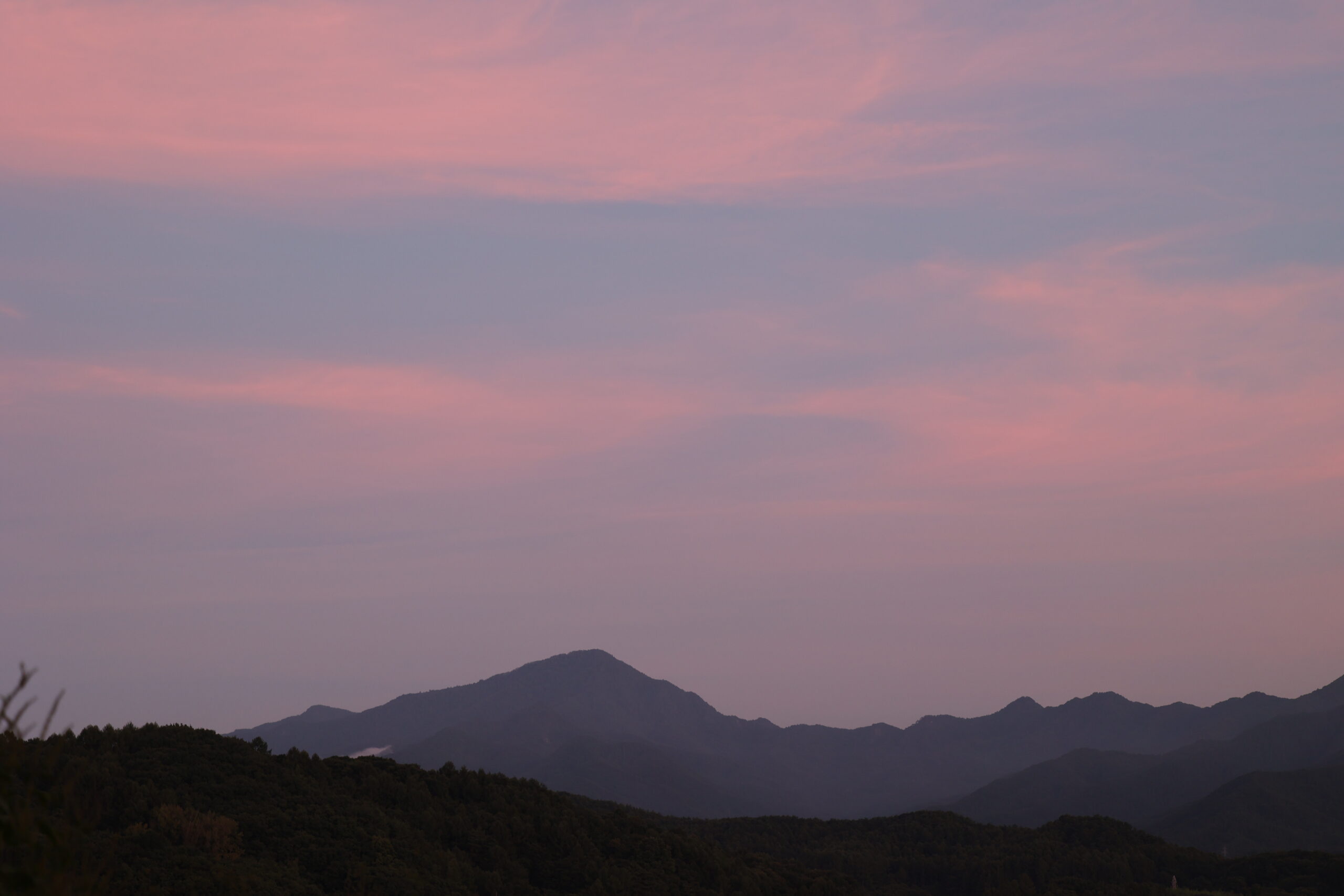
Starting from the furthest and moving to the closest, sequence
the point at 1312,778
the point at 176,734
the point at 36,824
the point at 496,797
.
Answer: the point at 1312,778 < the point at 496,797 < the point at 176,734 < the point at 36,824

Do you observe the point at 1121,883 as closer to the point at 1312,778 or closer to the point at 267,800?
the point at 267,800

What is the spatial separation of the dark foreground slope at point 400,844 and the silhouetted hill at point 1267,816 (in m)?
92.4

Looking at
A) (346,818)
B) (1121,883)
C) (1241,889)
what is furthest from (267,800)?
(1241,889)

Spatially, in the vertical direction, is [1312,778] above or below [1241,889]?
above

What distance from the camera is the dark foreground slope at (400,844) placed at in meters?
30.0

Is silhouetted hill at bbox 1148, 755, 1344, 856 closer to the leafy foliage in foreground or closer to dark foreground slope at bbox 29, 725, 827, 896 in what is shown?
the leafy foliage in foreground

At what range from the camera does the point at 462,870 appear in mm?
35062

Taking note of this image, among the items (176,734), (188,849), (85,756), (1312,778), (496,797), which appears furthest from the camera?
(1312,778)

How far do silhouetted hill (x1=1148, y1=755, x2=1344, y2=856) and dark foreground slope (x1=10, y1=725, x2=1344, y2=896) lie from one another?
303ft

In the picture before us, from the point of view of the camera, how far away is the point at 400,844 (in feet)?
115

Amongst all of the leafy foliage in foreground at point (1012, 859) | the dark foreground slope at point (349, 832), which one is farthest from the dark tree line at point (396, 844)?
the leafy foliage in foreground at point (1012, 859)

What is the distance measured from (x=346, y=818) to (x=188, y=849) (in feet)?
20.9

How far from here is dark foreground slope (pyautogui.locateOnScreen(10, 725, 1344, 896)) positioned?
3002 centimetres

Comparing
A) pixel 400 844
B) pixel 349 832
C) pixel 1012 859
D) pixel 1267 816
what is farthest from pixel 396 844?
pixel 1267 816
